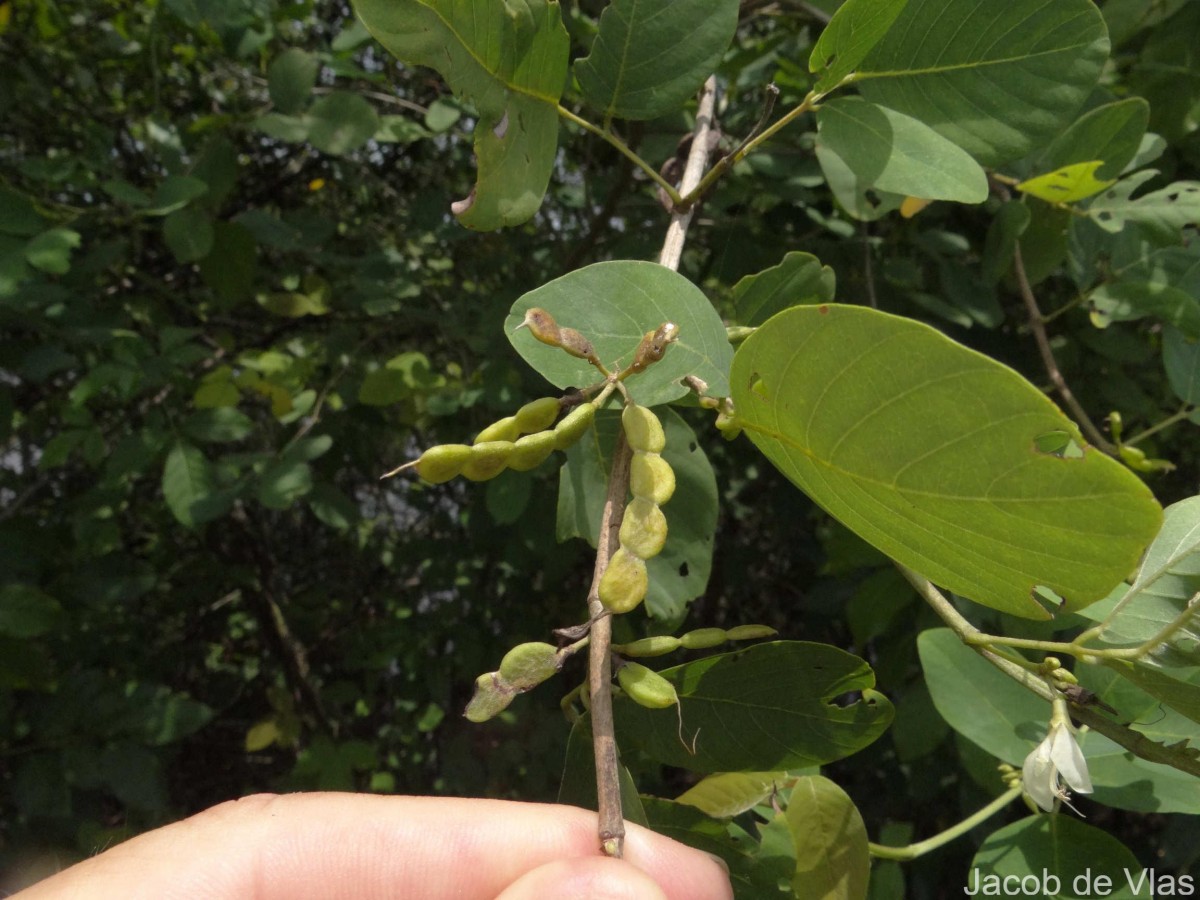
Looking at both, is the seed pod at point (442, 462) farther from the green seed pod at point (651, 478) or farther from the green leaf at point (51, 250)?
the green leaf at point (51, 250)

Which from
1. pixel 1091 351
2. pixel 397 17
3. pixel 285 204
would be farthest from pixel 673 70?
pixel 285 204

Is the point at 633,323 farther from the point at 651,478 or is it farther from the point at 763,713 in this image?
the point at 763,713

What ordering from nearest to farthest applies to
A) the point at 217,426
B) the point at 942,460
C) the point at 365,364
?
the point at 942,460 < the point at 217,426 < the point at 365,364

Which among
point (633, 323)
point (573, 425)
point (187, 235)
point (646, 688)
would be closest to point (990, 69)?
point (633, 323)

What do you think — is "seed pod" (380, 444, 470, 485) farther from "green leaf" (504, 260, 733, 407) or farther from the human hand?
the human hand

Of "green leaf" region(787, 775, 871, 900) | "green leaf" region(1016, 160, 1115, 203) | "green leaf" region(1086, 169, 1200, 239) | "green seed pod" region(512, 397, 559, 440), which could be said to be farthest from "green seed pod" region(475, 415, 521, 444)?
"green leaf" region(1086, 169, 1200, 239)

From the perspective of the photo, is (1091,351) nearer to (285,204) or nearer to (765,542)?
(765,542)
